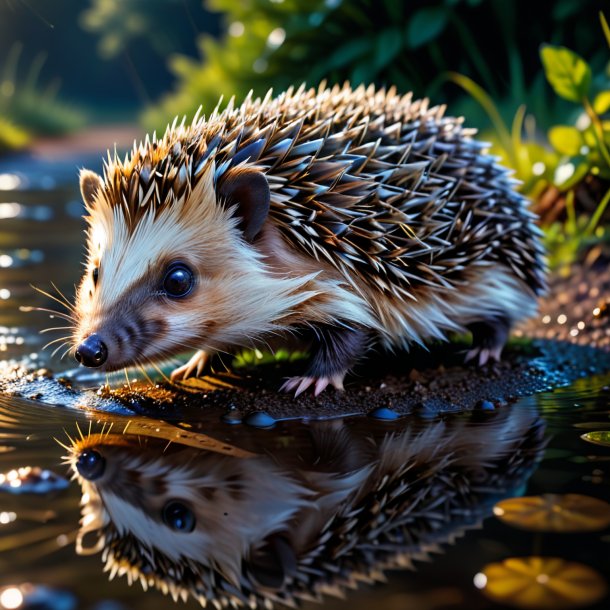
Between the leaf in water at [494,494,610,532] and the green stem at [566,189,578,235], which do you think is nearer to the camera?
the leaf in water at [494,494,610,532]

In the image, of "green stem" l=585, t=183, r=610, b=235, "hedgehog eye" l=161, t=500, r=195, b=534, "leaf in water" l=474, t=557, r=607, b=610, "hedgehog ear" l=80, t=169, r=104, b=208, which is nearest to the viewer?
"leaf in water" l=474, t=557, r=607, b=610

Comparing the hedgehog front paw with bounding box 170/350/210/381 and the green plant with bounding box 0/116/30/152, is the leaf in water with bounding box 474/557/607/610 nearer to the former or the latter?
the hedgehog front paw with bounding box 170/350/210/381

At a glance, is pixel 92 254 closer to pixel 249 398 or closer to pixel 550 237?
pixel 249 398

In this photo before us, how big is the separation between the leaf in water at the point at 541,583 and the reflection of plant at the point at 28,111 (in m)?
12.2

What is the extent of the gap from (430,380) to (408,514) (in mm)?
1309

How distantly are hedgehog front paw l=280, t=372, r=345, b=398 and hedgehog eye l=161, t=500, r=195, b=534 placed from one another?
3.41 feet

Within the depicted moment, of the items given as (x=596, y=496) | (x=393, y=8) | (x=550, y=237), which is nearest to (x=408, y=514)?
(x=596, y=496)

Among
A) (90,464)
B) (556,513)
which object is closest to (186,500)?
(90,464)

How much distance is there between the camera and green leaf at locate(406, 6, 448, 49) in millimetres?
7230

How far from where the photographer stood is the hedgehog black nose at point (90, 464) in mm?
2348

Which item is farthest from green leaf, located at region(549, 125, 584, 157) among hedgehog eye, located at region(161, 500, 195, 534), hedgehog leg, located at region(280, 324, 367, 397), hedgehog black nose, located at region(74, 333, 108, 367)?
hedgehog eye, located at region(161, 500, 195, 534)

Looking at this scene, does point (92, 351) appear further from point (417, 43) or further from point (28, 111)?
point (28, 111)

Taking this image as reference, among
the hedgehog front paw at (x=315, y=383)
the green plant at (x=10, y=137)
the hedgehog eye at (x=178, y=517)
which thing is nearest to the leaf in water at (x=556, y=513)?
the hedgehog eye at (x=178, y=517)

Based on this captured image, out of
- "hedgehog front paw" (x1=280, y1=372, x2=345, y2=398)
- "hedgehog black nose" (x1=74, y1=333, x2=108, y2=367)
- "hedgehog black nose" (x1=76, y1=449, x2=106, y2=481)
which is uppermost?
"hedgehog front paw" (x1=280, y1=372, x2=345, y2=398)
